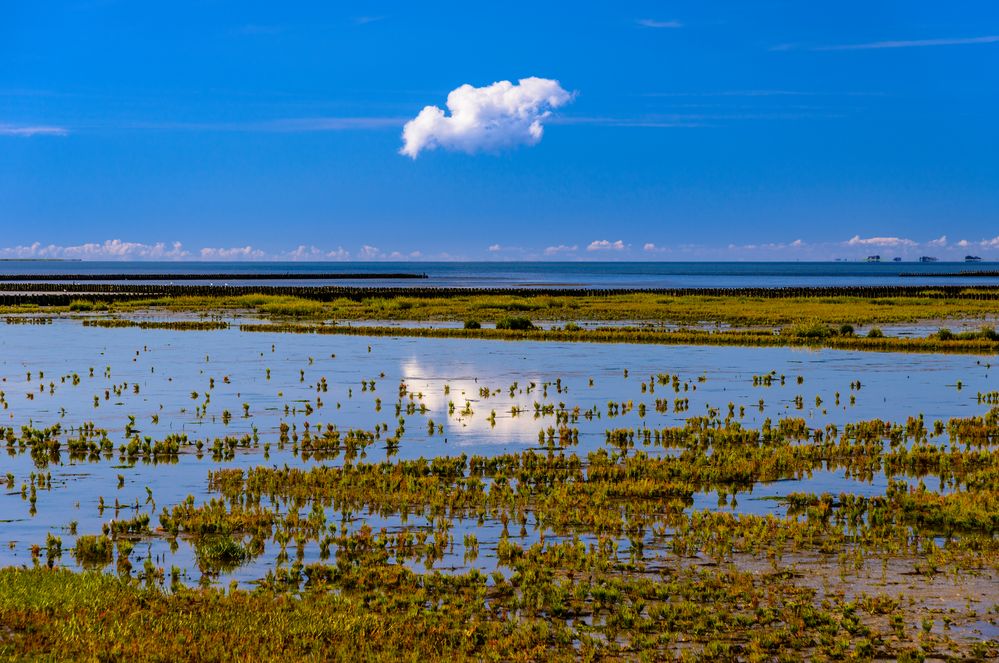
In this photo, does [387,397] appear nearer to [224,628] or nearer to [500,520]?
[500,520]

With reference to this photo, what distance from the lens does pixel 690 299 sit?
108 m

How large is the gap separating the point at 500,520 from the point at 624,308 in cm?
Result: 7697

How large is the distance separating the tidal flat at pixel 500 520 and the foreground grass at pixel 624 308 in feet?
146

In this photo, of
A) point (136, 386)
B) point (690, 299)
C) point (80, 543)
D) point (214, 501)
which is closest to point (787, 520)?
point (214, 501)

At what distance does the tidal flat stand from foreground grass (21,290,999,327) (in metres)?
44.4

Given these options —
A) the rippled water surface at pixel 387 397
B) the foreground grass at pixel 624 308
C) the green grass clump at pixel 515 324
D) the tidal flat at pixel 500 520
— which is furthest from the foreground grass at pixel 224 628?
the foreground grass at pixel 624 308

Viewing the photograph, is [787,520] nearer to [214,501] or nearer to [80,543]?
[214,501]

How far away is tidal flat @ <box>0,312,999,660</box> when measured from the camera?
481 inches

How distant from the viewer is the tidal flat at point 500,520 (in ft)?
40.1

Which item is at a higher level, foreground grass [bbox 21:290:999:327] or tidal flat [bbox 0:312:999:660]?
foreground grass [bbox 21:290:999:327]

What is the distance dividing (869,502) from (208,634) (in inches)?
477

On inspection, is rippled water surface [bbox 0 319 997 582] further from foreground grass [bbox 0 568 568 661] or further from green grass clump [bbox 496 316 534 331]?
green grass clump [bbox 496 316 534 331]

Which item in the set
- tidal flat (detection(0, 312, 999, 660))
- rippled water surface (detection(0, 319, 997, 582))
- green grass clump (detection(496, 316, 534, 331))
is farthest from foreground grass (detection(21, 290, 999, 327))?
tidal flat (detection(0, 312, 999, 660))

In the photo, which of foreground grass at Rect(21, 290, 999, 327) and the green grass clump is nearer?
the green grass clump
